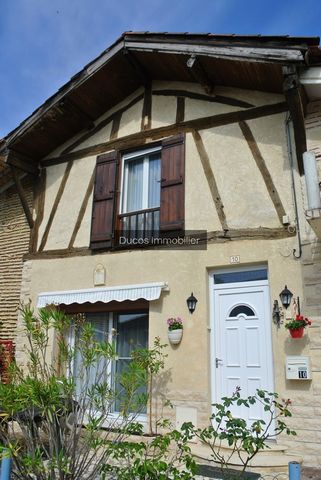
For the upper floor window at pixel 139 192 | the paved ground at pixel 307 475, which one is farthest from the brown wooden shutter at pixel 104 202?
the paved ground at pixel 307 475

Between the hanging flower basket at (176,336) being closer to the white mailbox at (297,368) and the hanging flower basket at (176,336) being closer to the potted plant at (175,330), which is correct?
the potted plant at (175,330)

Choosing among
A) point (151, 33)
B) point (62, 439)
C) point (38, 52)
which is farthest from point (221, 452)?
point (38, 52)

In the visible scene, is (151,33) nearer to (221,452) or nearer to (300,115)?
(300,115)

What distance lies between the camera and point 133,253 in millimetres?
8531

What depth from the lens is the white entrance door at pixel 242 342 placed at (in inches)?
270

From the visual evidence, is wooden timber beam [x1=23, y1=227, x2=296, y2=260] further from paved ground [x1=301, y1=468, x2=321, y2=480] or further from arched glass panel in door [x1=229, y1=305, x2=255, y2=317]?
paved ground [x1=301, y1=468, x2=321, y2=480]

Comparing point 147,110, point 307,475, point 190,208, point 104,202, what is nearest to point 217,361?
point 307,475

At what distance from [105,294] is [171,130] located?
3.66 meters

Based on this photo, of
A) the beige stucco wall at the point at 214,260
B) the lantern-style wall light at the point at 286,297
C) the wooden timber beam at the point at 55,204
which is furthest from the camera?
the wooden timber beam at the point at 55,204

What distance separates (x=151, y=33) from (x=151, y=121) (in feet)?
5.81

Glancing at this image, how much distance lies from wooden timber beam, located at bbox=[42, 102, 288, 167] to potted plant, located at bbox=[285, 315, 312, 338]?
3.65 metres

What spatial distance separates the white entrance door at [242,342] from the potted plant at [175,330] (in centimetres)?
59

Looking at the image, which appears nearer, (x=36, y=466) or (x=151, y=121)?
(x=36, y=466)

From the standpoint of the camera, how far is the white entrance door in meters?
6.86
